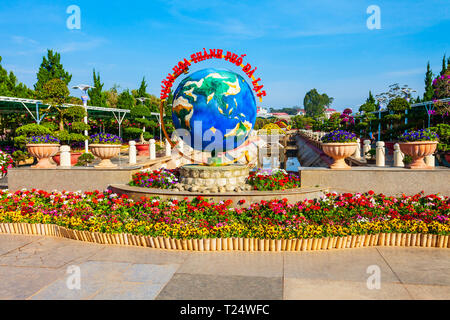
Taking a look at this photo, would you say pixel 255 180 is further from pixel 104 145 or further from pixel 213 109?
pixel 104 145

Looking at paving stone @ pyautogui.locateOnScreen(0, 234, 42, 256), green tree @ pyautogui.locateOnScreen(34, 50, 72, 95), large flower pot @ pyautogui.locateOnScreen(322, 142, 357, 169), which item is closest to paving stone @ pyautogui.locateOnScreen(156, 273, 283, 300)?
paving stone @ pyautogui.locateOnScreen(0, 234, 42, 256)

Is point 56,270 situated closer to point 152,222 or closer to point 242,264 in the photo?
point 152,222

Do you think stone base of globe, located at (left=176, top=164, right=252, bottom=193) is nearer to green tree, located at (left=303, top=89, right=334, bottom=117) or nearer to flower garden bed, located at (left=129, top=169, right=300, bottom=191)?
flower garden bed, located at (left=129, top=169, right=300, bottom=191)

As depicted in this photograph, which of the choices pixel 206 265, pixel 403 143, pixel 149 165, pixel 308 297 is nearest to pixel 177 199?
pixel 206 265

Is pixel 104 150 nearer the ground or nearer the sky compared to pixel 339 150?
nearer the sky

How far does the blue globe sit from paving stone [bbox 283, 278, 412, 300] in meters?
5.40

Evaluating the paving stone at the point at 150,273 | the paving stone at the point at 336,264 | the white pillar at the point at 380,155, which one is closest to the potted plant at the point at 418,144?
the white pillar at the point at 380,155

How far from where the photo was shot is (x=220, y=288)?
535 centimetres

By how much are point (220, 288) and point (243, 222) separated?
9.53 feet

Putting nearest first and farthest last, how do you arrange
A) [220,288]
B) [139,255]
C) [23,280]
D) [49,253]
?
[220,288]
[23,280]
[139,255]
[49,253]

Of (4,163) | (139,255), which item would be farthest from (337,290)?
(4,163)

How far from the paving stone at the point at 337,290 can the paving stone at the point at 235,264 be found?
57 centimetres

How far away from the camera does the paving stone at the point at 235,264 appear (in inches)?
237

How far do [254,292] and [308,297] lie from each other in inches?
33.1
